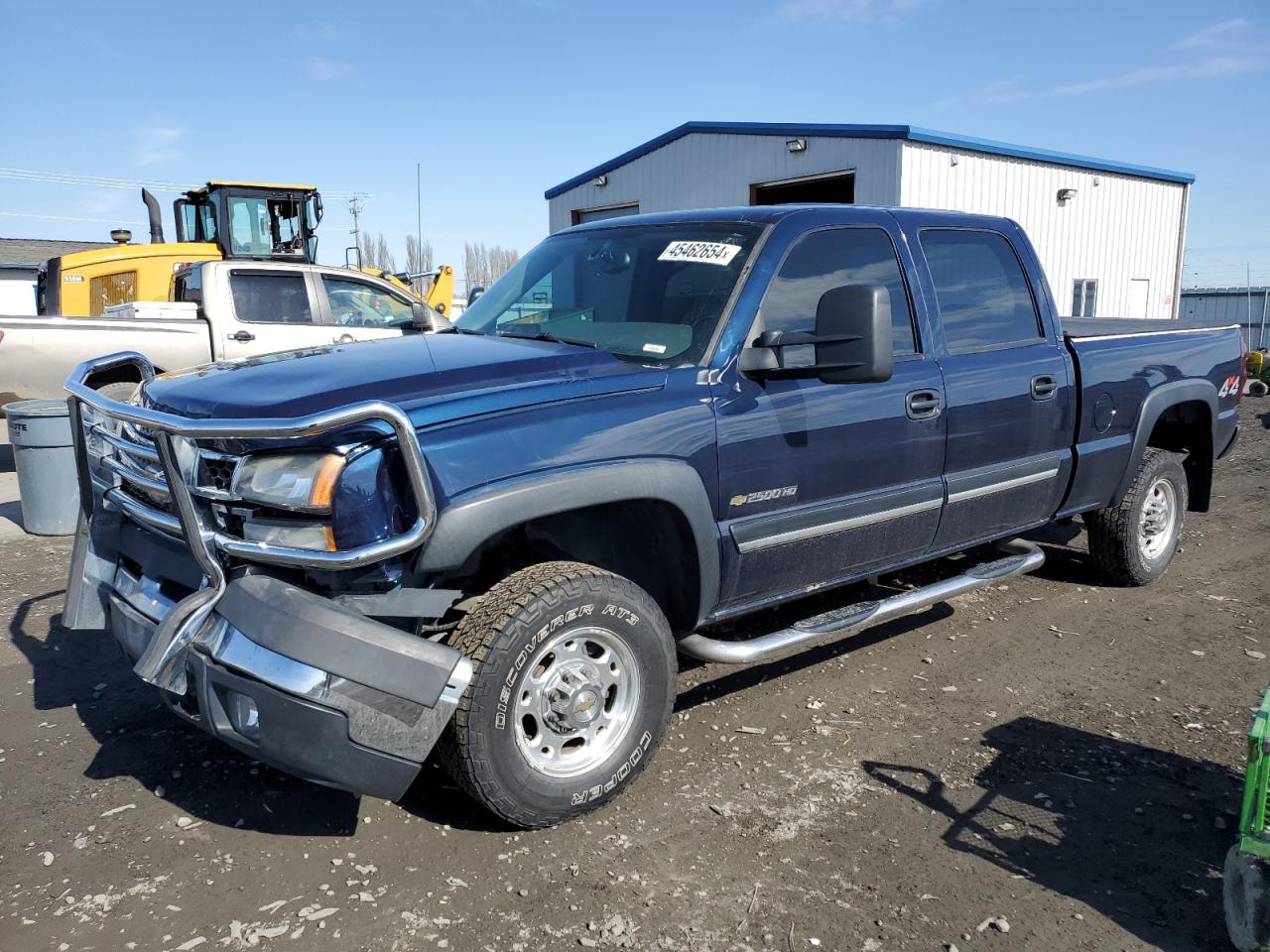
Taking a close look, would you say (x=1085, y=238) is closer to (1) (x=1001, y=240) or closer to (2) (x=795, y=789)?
(1) (x=1001, y=240)

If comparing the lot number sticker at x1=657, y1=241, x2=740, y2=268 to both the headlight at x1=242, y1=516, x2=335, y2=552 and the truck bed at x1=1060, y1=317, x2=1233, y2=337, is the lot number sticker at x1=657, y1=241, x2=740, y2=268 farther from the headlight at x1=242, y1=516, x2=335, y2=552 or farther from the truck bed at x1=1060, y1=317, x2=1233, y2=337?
the truck bed at x1=1060, y1=317, x2=1233, y2=337

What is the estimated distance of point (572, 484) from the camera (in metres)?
3.00

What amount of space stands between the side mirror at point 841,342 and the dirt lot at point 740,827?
4.70 ft

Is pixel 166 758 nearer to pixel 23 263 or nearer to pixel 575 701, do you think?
pixel 575 701

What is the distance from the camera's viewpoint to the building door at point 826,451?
3525 millimetres

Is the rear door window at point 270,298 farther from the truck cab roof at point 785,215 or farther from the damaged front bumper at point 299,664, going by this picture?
the damaged front bumper at point 299,664

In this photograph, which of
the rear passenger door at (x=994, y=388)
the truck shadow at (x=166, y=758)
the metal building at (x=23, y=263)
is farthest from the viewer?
the metal building at (x=23, y=263)

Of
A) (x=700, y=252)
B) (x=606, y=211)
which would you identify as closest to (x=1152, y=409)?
(x=700, y=252)

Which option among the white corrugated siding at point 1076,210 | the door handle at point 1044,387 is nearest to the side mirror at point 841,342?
the door handle at point 1044,387

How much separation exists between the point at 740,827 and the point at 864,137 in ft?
46.7

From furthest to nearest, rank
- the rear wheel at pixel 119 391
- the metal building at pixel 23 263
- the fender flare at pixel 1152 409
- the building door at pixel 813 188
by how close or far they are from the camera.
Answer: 1. the metal building at pixel 23 263
2. the building door at pixel 813 188
3. the fender flare at pixel 1152 409
4. the rear wheel at pixel 119 391

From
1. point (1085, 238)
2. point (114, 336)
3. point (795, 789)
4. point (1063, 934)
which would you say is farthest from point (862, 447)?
point (1085, 238)

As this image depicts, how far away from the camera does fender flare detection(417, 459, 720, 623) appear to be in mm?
2791

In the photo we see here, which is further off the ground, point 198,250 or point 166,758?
point 198,250
